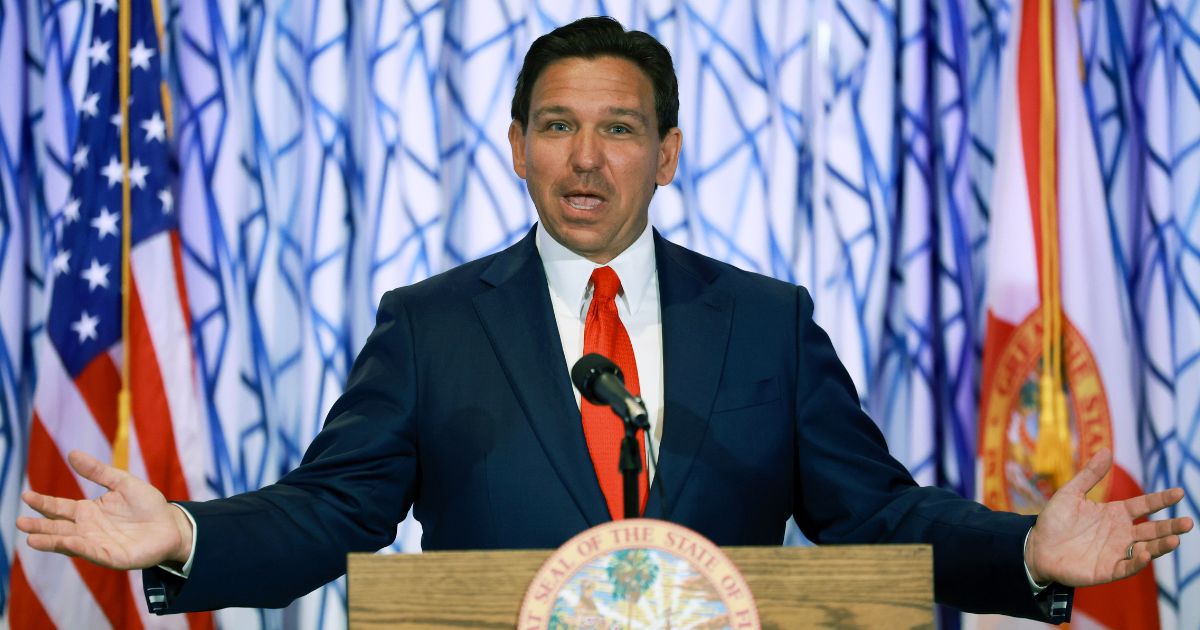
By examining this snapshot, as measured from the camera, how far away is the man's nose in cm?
197

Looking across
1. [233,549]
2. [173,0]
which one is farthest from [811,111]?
[233,549]

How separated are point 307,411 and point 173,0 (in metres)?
1.23

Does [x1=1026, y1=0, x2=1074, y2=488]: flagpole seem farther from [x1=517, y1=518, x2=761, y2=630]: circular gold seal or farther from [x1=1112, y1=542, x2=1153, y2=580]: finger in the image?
[x1=517, y1=518, x2=761, y2=630]: circular gold seal

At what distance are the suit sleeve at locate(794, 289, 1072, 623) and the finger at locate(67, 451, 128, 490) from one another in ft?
3.32

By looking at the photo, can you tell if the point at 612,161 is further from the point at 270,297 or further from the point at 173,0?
the point at 173,0

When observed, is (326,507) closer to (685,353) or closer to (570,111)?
(685,353)

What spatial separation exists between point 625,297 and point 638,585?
2.73 feet

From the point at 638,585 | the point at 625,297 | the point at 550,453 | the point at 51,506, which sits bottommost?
the point at 638,585

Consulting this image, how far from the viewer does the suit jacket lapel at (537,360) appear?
5.75 feet

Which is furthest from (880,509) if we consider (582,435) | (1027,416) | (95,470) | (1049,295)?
(1049,295)

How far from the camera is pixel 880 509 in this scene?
186 centimetres

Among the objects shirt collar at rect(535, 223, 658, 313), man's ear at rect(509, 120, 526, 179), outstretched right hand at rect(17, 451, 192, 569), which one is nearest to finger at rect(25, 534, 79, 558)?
outstretched right hand at rect(17, 451, 192, 569)

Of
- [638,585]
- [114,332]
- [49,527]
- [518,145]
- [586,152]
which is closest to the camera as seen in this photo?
[638,585]

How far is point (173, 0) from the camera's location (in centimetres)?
341
